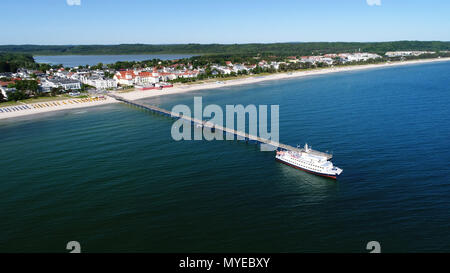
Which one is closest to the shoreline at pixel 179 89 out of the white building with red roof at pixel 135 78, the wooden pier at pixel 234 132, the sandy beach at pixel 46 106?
the sandy beach at pixel 46 106

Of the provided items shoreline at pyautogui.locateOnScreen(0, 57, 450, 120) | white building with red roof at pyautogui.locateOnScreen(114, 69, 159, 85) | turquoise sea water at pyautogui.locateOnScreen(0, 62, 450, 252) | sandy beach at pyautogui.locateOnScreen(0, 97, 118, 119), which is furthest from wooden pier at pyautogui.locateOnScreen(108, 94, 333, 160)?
white building with red roof at pyautogui.locateOnScreen(114, 69, 159, 85)

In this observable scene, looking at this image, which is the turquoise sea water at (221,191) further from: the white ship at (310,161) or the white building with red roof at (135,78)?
the white building with red roof at (135,78)

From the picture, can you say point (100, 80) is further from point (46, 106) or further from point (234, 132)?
point (234, 132)

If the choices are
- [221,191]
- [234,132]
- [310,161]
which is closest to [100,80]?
[234,132]

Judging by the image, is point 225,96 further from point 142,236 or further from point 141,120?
point 142,236

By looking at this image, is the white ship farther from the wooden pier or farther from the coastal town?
the coastal town

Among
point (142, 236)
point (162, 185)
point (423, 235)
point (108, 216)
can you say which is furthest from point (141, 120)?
point (423, 235)
